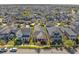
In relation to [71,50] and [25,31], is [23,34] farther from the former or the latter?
[71,50]

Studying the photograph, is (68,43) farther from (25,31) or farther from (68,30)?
(25,31)

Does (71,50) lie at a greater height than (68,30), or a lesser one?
lesser

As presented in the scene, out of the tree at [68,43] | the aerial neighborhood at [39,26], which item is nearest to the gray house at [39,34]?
the aerial neighborhood at [39,26]

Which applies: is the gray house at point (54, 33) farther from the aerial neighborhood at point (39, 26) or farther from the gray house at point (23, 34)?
the gray house at point (23, 34)

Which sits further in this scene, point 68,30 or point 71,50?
point 68,30

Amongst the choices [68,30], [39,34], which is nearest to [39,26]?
[39,34]

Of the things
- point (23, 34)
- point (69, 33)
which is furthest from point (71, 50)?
point (23, 34)

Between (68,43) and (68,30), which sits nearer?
(68,43)
